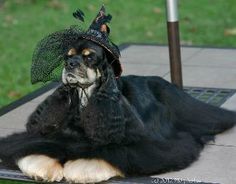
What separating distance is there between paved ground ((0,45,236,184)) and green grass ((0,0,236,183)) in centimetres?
105

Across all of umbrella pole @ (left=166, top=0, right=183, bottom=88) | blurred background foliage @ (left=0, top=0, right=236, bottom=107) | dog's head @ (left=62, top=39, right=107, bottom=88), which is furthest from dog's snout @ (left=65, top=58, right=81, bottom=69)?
blurred background foliage @ (left=0, top=0, right=236, bottom=107)

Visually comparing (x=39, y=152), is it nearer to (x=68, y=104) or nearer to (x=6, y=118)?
(x=68, y=104)

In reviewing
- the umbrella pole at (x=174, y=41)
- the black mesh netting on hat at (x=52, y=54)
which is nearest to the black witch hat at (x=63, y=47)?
the black mesh netting on hat at (x=52, y=54)

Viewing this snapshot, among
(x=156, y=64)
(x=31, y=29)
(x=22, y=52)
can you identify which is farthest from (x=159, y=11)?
(x=156, y=64)

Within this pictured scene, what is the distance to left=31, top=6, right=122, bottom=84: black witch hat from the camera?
13.8 ft

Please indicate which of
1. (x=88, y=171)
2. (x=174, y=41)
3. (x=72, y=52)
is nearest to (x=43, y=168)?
(x=88, y=171)

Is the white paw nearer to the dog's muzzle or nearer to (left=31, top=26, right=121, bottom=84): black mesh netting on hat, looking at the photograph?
the dog's muzzle

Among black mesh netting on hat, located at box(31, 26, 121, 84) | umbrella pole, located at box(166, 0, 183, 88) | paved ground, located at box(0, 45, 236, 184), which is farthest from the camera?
umbrella pole, located at box(166, 0, 183, 88)

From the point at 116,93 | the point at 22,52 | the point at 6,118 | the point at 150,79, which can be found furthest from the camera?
the point at 22,52

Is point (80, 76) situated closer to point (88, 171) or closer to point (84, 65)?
point (84, 65)

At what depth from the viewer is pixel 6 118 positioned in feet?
18.6

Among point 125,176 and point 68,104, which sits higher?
point 68,104

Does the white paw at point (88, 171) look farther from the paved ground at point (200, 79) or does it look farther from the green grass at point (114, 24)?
the green grass at point (114, 24)

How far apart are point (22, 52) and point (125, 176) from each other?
4.71m
